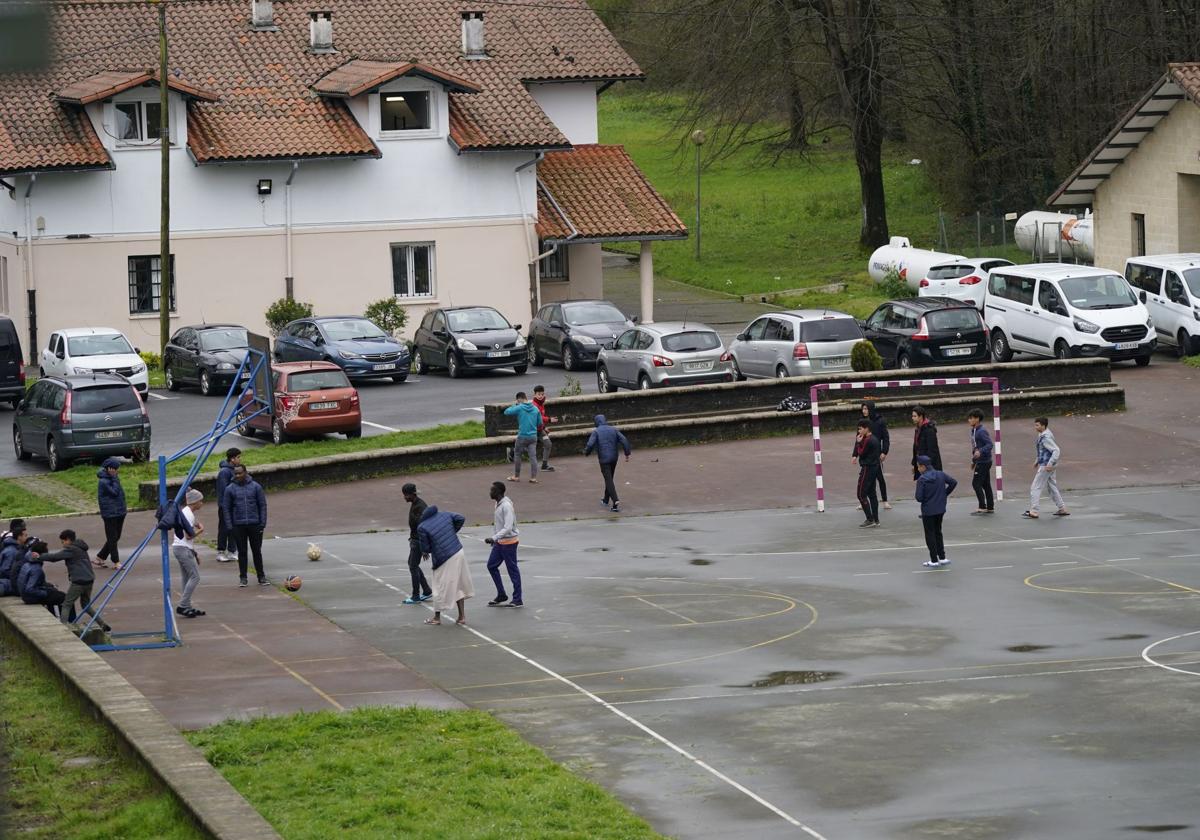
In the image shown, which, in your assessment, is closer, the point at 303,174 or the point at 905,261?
the point at 303,174

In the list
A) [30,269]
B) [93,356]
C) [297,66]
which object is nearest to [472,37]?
[297,66]

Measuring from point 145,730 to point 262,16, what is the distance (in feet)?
128

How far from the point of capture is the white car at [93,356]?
121 ft

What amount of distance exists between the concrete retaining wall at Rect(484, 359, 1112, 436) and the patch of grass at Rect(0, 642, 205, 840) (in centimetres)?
1768

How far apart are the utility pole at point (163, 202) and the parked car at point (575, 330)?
8909 millimetres

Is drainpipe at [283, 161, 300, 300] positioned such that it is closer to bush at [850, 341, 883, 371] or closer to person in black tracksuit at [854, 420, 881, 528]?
bush at [850, 341, 883, 371]

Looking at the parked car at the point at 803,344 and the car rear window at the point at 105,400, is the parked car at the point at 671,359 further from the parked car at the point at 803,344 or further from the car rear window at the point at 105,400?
the car rear window at the point at 105,400

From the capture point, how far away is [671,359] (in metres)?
34.3

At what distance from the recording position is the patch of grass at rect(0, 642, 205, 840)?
33.4 ft

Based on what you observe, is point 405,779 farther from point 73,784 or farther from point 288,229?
point 288,229

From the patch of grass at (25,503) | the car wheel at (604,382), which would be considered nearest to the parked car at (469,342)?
the car wheel at (604,382)

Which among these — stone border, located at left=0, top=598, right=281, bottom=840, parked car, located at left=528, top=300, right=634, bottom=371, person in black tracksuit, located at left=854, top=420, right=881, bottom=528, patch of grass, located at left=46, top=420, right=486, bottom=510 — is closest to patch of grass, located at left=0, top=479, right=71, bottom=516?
patch of grass, located at left=46, top=420, right=486, bottom=510

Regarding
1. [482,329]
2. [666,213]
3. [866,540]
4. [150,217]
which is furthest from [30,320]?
[866,540]

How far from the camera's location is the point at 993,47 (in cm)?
5862
